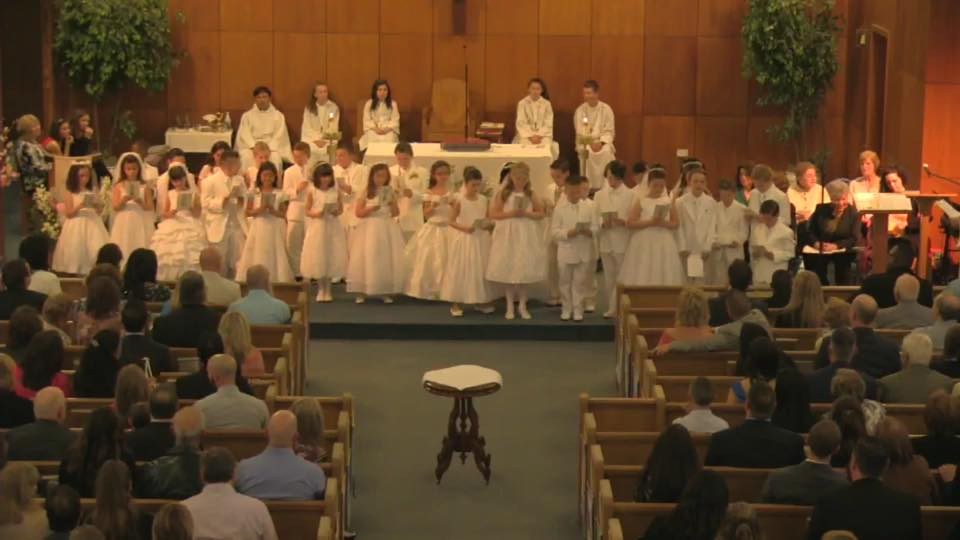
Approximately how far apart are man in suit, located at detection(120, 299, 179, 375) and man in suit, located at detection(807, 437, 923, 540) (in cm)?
437

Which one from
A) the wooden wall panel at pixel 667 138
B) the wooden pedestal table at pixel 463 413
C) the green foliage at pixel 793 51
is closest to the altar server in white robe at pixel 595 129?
the wooden wall panel at pixel 667 138

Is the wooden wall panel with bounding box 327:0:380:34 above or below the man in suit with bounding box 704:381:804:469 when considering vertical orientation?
above

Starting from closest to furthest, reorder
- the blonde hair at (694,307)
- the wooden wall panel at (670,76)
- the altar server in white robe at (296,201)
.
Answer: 1. the blonde hair at (694,307)
2. the altar server in white robe at (296,201)
3. the wooden wall panel at (670,76)

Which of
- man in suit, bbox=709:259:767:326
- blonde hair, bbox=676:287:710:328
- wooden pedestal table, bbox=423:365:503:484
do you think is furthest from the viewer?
man in suit, bbox=709:259:767:326

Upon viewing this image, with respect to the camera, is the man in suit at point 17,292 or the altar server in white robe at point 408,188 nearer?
the man in suit at point 17,292

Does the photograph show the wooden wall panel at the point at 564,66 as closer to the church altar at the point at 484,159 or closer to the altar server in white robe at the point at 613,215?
the church altar at the point at 484,159

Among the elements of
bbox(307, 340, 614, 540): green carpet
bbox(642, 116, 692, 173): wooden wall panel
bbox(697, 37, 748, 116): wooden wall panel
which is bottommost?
bbox(307, 340, 614, 540): green carpet

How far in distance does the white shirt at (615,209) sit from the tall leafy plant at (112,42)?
700 cm

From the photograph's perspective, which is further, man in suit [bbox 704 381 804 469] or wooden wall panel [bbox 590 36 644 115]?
wooden wall panel [bbox 590 36 644 115]

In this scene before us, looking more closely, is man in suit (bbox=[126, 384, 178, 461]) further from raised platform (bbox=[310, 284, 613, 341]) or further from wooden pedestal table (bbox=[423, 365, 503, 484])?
raised platform (bbox=[310, 284, 613, 341])

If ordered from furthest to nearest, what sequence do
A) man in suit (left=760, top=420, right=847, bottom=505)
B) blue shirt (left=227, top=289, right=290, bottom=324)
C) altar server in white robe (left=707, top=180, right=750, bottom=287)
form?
altar server in white robe (left=707, top=180, right=750, bottom=287), blue shirt (left=227, top=289, right=290, bottom=324), man in suit (left=760, top=420, right=847, bottom=505)

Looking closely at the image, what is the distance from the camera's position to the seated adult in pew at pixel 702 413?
9445mm

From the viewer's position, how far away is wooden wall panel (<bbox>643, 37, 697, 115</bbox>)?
2136 centimetres

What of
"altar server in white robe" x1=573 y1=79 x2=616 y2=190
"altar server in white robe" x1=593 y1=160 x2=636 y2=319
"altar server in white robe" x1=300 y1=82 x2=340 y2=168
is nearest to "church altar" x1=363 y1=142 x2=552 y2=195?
"altar server in white robe" x1=573 y1=79 x2=616 y2=190
